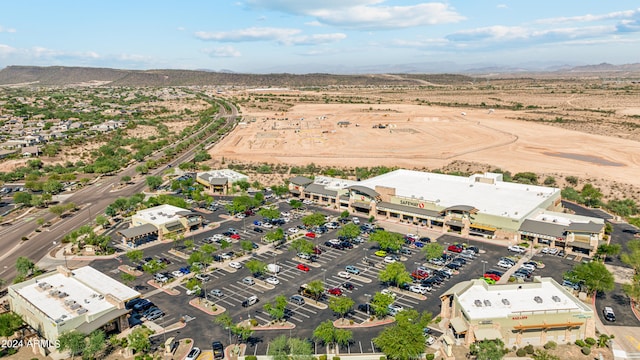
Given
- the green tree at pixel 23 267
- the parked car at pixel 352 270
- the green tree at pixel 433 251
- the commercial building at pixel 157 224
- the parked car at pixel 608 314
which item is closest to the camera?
the parked car at pixel 608 314

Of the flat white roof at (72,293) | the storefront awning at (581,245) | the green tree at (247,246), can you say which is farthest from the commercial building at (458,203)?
the flat white roof at (72,293)

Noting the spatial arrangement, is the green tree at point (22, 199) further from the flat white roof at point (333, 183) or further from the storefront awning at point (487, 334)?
the storefront awning at point (487, 334)

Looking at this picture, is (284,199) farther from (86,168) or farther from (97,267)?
(86,168)

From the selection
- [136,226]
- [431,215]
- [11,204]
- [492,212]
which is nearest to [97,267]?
[136,226]

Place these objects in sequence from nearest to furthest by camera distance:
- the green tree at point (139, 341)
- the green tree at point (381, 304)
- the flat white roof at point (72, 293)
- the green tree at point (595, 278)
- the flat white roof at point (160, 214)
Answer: the green tree at point (139, 341)
the flat white roof at point (72, 293)
the green tree at point (381, 304)
the green tree at point (595, 278)
the flat white roof at point (160, 214)

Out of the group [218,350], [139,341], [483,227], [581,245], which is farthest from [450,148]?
[139,341]

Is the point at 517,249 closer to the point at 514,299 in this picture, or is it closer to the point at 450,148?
the point at 514,299

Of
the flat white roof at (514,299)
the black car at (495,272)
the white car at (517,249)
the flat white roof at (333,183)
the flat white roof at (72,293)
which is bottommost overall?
the black car at (495,272)
